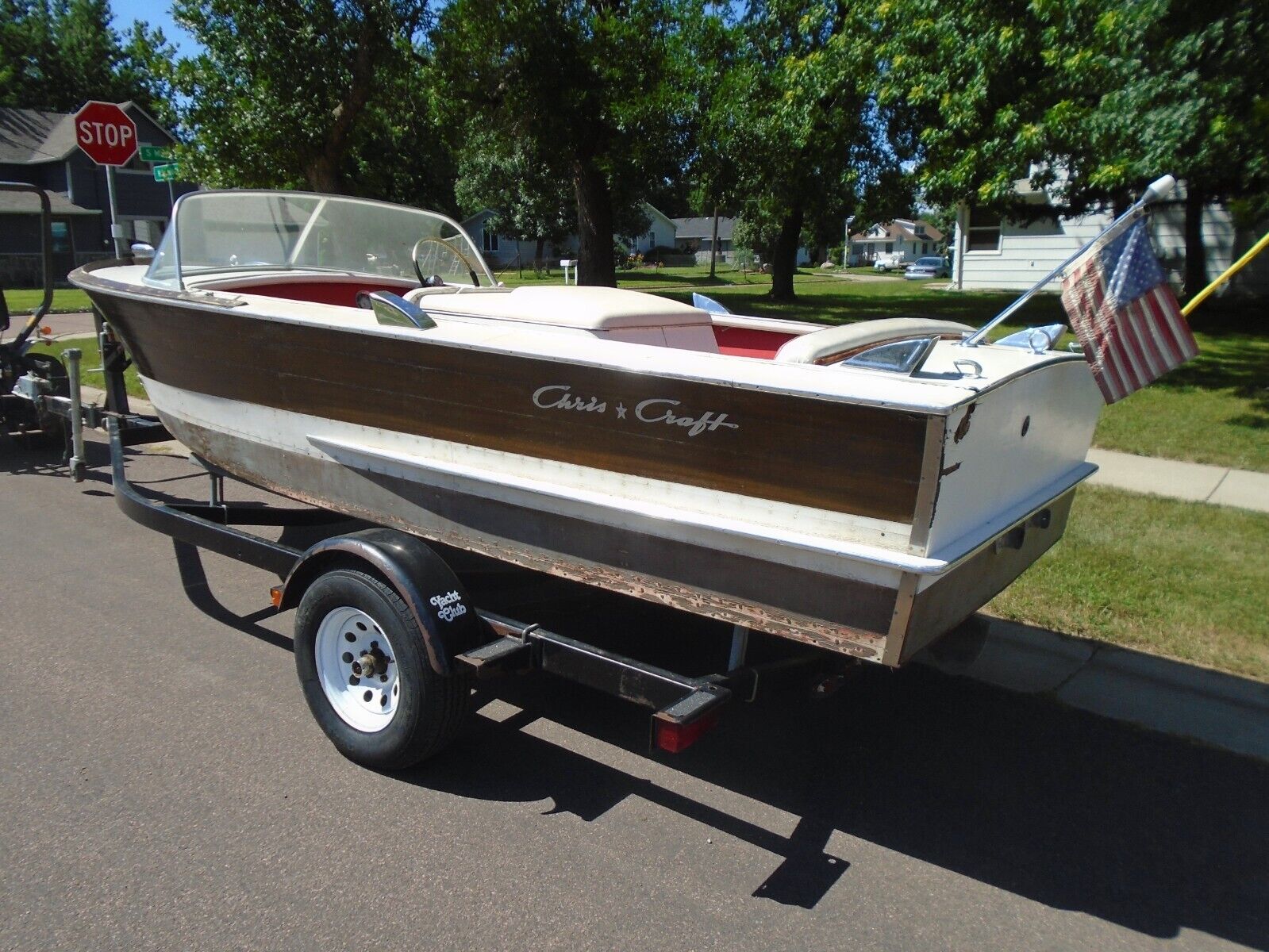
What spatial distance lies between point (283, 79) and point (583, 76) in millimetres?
4084

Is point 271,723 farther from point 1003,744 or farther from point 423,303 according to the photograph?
point 1003,744

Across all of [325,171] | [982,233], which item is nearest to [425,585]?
[325,171]

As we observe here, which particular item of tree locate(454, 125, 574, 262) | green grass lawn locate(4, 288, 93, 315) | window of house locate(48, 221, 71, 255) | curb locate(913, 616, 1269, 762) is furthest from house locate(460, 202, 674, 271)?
curb locate(913, 616, 1269, 762)

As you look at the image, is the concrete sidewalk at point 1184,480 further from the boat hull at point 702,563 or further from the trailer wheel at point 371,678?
the trailer wheel at point 371,678

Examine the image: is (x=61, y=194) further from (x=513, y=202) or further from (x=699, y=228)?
(x=699, y=228)

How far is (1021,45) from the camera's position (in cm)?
880

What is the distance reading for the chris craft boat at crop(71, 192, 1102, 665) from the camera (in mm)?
2852

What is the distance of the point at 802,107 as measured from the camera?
11.2m

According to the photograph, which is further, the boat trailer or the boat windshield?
the boat windshield

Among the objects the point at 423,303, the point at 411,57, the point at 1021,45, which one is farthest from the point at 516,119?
the point at 423,303

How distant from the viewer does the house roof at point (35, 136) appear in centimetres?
3781

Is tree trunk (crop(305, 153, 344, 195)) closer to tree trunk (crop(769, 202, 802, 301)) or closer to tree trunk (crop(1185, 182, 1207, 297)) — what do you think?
tree trunk (crop(769, 202, 802, 301))

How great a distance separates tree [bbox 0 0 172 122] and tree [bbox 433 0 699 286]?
4452cm

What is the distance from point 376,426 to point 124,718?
5.16 ft
